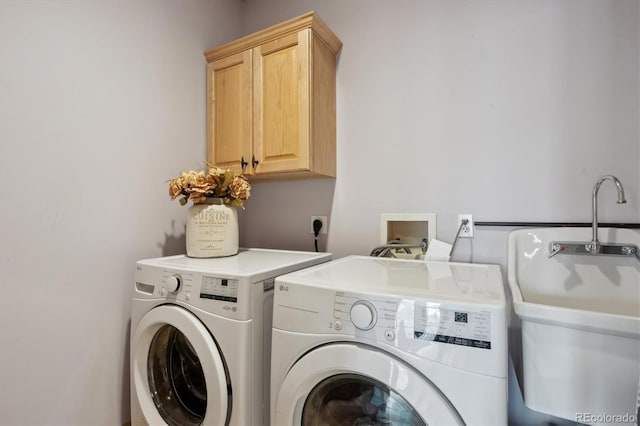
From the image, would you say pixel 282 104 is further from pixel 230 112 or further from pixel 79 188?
pixel 79 188

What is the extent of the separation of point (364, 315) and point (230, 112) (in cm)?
136

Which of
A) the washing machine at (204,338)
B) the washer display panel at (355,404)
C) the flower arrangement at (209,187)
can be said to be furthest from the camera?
the flower arrangement at (209,187)

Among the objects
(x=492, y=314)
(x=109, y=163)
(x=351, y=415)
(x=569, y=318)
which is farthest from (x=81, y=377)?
(x=569, y=318)

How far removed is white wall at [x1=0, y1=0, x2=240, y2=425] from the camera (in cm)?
108

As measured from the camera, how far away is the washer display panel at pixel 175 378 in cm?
117

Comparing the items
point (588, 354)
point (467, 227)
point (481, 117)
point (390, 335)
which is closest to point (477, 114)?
point (481, 117)

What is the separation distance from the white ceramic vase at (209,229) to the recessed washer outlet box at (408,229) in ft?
2.49

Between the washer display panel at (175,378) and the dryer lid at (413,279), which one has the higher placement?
the dryer lid at (413,279)

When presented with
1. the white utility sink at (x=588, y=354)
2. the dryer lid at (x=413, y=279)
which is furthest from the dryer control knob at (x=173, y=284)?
the white utility sink at (x=588, y=354)

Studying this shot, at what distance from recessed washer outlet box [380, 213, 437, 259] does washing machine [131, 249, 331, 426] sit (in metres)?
0.41

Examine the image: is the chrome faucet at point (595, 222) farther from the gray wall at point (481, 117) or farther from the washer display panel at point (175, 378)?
the washer display panel at point (175, 378)

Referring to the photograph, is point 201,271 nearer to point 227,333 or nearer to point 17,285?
point 227,333

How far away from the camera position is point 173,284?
1.07 metres

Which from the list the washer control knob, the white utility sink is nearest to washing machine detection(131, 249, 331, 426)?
the washer control knob
